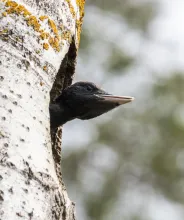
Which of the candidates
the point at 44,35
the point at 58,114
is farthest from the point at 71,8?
the point at 58,114

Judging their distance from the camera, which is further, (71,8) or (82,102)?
(82,102)

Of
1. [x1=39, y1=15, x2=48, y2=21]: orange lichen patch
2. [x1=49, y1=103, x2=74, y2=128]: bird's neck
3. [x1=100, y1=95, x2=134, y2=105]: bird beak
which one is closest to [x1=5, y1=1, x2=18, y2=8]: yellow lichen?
[x1=39, y1=15, x2=48, y2=21]: orange lichen patch

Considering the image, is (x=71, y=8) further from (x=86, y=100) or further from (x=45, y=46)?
(x=86, y=100)

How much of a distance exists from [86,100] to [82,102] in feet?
0.08

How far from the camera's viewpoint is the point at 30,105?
268cm

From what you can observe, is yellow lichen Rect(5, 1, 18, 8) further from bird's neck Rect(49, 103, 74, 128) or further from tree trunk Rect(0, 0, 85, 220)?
bird's neck Rect(49, 103, 74, 128)

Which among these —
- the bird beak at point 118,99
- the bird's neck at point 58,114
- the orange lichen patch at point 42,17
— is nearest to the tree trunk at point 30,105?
the orange lichen patch at point 42,17

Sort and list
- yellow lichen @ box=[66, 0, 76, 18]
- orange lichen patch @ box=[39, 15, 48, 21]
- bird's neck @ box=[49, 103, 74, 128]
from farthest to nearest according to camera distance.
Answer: bird's neck @ box=[49, 103, 74, 128], yellow lichen @ box=[66, 0, 76, 18], orange lichen patch @ box=[39, 15, 48, 21]

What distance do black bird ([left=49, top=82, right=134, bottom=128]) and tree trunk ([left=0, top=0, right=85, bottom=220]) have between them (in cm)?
47

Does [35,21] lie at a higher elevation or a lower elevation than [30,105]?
higher

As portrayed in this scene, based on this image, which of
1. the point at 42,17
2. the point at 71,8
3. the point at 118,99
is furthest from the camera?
the point at 118,99

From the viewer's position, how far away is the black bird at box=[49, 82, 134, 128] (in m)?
3.62

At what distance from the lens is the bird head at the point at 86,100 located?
12.1 ft

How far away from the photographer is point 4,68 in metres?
2.66
